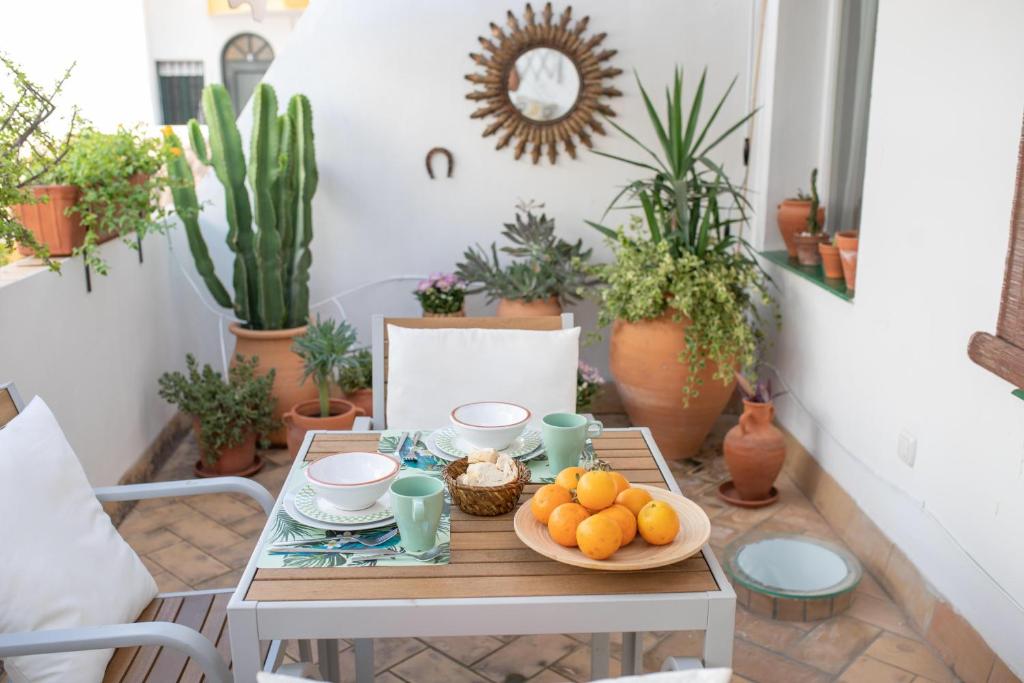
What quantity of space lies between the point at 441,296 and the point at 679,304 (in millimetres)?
1098

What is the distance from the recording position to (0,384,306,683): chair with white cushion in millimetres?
1382

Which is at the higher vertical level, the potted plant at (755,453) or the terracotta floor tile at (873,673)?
the potted plant at (755,453)

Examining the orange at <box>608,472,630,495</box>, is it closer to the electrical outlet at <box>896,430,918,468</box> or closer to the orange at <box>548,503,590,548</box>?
the orange at <box>548,503,590,548</box>

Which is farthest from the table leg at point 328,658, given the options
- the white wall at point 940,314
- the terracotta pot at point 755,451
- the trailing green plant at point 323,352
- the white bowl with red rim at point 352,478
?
the terracotta pot at point 755,451

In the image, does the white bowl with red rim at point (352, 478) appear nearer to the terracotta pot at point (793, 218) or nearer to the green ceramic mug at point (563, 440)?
the green ceramic mug at point (563, 440)

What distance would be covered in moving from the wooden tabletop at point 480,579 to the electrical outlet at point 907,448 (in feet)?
5.00

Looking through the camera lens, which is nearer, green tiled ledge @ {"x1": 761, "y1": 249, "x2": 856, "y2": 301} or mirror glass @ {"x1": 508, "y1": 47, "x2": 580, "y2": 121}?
green tiled ledge @ {"x1": 761, "y1": 249, "x2": 856, "y2": 301}

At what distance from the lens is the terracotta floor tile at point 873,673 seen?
235cm

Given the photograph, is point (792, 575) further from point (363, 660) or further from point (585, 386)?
point (363, 660)

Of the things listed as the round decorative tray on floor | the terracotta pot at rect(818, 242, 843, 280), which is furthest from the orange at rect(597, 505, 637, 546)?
the terracotta pot at rect(818, 242, 843, 280)

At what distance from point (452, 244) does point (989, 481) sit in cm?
264

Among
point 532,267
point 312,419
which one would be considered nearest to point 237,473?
point 312,419

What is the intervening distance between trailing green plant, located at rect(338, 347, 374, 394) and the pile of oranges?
2502 mm

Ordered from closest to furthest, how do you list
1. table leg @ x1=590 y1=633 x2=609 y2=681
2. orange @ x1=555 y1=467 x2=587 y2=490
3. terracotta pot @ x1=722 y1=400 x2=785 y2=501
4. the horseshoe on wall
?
orange @ x1=555 y1=467 x2=587 y2=490 → table leg @ x1=590 y1=633 x2=609 y2=681 → terracotta pot @ x1=722 y1=400 x2=785 y2=501 → the horseshoe on wall
